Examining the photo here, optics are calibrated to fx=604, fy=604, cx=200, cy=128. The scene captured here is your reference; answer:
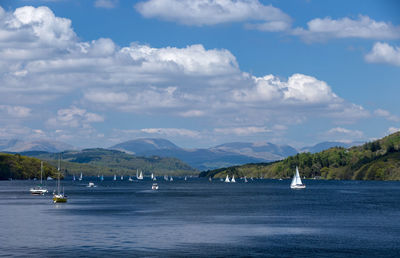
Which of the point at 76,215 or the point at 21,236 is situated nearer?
the point at 21,236

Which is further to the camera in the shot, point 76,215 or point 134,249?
point 76,215

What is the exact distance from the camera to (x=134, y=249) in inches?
3612

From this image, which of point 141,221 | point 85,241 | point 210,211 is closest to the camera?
point 85,241

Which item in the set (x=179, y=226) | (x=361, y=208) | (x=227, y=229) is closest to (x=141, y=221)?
(x=179, y=226)

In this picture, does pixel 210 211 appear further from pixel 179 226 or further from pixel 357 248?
pixel 357 248

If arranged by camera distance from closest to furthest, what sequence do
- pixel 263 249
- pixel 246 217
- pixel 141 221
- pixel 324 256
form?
pixel 324 256, pixel 263 249, pixel 141 221, pixel 246 217

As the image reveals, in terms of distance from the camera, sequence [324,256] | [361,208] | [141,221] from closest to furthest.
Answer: [324,256] < [141,221] < [361,208]

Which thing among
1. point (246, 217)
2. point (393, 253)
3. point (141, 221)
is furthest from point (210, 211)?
point (393, 253)

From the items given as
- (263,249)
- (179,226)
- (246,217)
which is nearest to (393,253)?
(263,249)

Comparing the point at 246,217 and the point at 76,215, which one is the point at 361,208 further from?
the point at 76,215

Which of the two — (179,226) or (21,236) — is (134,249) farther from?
(179,226)

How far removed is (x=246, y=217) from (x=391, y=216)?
3774cm

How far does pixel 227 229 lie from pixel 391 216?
55684mm

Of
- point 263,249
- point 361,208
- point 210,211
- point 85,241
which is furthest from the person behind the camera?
point 361,208
